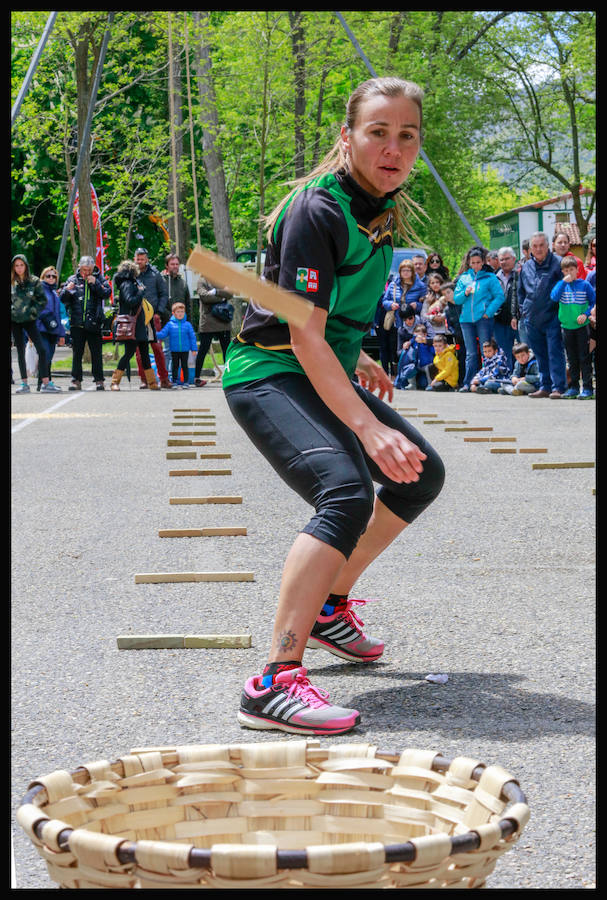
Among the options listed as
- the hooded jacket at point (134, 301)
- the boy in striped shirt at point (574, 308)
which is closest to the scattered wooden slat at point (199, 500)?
the boy in striped shirt at point (574, 308)

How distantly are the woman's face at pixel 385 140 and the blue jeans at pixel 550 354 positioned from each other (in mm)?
13341

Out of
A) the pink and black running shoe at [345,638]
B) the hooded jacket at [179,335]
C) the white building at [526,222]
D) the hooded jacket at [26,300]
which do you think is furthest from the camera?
the white building at [526,222]

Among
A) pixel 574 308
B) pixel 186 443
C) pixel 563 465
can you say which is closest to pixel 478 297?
pixel 574 308

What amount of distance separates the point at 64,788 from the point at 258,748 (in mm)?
454

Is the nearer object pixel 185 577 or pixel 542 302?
pixel 185 577

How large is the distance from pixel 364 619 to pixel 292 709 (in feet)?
4.86

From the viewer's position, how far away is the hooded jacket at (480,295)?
1852 centimetres

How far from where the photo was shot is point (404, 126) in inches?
153

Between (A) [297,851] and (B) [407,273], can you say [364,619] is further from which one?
(B) [407,273]

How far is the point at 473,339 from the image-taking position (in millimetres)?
19234

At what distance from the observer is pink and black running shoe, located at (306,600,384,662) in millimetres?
4520

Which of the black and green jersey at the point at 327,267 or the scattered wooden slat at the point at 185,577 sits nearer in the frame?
the black and green jersey at the point at 327,267

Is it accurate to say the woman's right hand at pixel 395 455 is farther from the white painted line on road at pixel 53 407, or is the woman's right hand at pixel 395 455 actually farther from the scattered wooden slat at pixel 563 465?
the white painted line on road at pixel 53 407

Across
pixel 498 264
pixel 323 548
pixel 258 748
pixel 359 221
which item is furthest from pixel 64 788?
pixel 498 264
